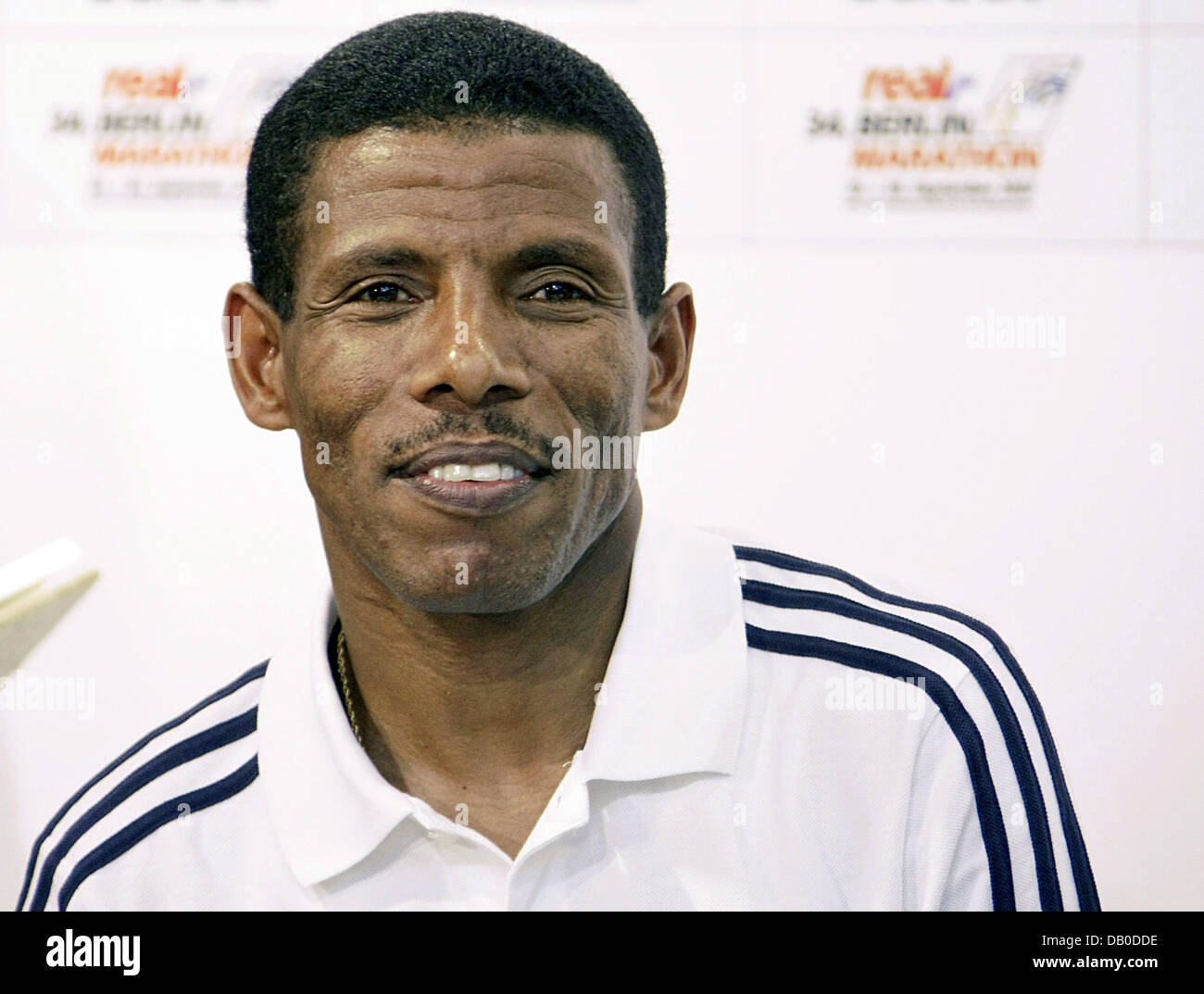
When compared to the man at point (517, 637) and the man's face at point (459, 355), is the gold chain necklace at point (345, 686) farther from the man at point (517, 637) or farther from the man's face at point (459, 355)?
the man's face at point (459, 355)

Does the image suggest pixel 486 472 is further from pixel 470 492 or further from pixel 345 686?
pixel 345 686

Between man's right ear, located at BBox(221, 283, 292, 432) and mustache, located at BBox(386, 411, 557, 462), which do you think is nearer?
mustache, located at BBox(386, 411, 557, 462)

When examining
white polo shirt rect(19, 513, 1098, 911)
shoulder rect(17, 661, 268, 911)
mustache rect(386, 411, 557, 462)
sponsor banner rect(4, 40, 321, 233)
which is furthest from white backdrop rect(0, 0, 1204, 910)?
mustache rect(386, 411, 557, 462)

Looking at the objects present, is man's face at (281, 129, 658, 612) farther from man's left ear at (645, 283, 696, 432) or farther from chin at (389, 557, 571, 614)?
man's left ear at (645, 283, 696, 432)

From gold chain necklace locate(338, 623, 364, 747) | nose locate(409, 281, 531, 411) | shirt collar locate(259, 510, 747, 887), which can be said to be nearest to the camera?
nose locate(409, 281, 531, 411)

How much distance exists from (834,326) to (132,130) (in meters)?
1.08

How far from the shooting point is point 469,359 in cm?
138

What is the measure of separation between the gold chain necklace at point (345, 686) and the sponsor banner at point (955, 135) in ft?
2.85

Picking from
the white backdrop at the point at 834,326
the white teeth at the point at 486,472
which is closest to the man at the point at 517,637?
the white teeth at the point at 486,472

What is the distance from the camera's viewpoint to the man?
143cm

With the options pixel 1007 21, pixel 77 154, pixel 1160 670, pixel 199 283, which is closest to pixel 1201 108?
pixel 1007 21

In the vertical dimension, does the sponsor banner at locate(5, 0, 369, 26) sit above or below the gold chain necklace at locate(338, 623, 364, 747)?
above

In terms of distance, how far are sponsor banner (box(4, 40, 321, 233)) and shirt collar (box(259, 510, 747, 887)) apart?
741 millimetres
